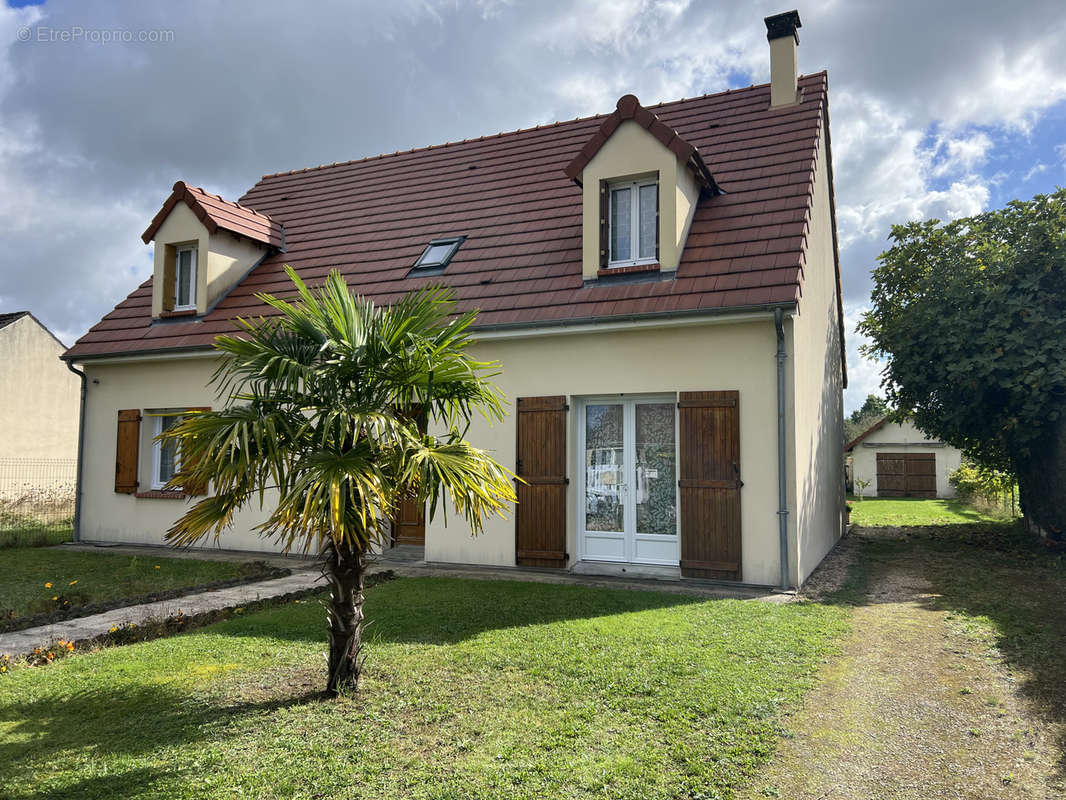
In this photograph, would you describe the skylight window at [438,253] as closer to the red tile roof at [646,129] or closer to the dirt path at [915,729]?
the red tile roof at [646,129]

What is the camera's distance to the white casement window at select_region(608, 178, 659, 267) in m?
9.64

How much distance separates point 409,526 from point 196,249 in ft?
21.3

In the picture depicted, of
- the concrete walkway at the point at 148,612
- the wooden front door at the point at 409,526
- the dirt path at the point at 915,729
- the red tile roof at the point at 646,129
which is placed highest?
the red tile roof at the point at 646,129

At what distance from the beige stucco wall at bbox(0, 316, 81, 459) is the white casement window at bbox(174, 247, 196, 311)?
1185 cm

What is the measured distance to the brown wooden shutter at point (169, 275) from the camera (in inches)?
499

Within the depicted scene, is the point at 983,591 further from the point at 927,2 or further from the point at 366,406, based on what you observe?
the point at 366,406

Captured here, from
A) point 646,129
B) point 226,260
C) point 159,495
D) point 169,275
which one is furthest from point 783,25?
point 159,495

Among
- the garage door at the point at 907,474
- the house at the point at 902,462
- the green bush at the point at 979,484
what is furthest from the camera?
the garage door at the point at 907,474

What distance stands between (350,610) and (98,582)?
→ 583cm

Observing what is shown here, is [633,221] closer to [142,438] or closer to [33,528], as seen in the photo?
[142,438]

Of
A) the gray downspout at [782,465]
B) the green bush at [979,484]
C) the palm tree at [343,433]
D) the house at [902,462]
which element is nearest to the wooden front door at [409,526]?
the gray downspout at [782,465]

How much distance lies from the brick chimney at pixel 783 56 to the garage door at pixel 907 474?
2303 centimetres

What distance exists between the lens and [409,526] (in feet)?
36.8

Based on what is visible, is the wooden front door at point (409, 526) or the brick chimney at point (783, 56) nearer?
the wooden front door at point (409, 526)
